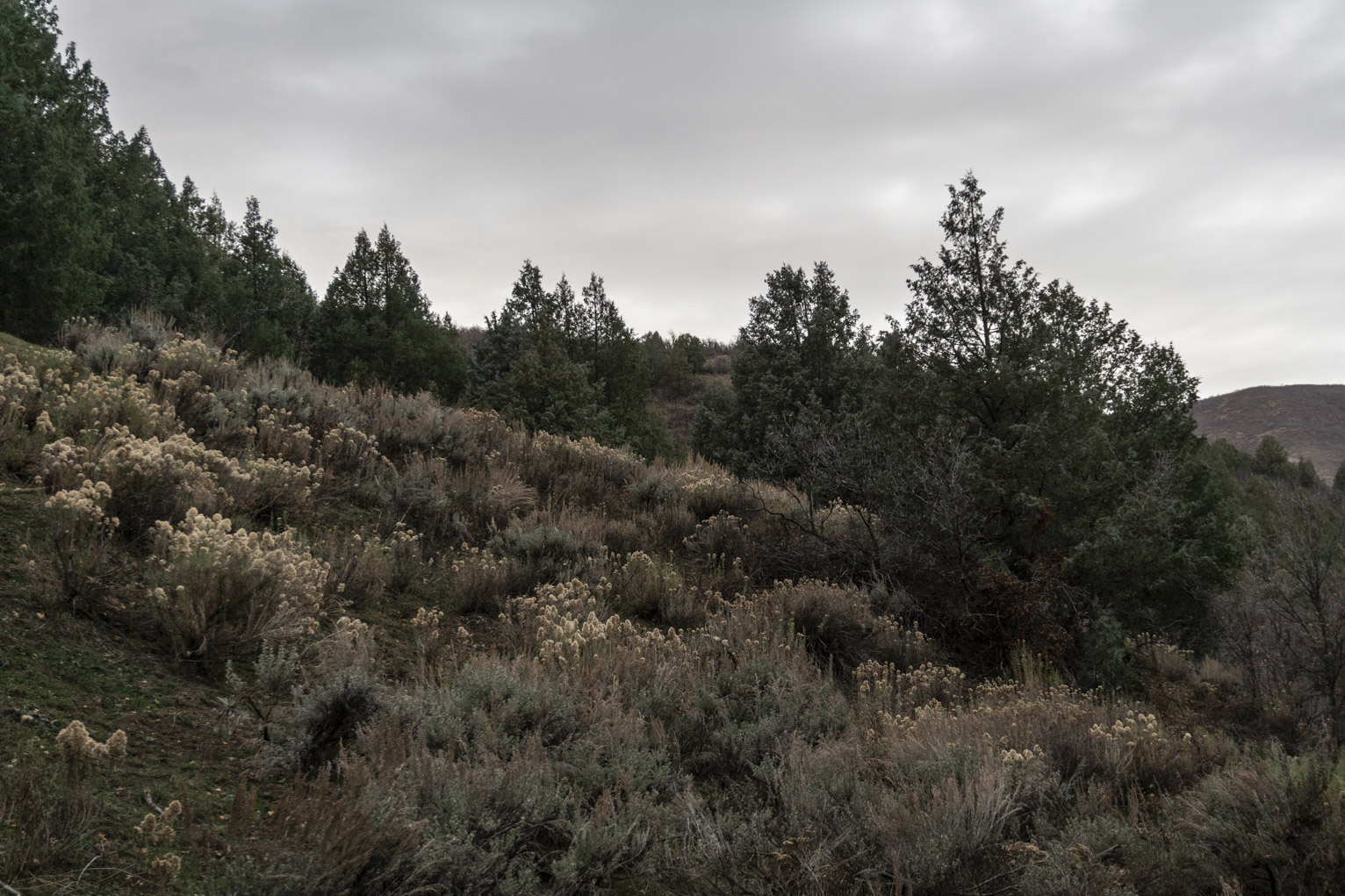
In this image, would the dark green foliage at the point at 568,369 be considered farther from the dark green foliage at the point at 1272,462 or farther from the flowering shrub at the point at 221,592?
the dark green foliage at the point at 1272,462

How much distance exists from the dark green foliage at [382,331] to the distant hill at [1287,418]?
3947 inches

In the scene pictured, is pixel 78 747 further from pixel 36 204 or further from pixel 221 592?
pixel 36 204

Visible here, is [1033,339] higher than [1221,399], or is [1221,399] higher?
[1221,399]

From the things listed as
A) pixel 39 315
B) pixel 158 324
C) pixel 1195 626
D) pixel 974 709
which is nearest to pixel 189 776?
pixel 974 709

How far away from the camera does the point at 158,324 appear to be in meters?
8.96

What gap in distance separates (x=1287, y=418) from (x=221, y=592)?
142084mm

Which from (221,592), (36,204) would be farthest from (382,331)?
(221,592)

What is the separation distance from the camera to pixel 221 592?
404 centimetres

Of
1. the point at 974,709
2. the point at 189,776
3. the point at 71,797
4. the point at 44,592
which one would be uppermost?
the point at 44,592

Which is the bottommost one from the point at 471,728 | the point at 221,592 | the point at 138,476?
the point at 471,728

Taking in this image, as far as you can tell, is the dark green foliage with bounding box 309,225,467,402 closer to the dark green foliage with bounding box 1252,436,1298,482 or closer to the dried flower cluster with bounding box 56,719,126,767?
the dried flower cluster with bounding box 56,719,126,767

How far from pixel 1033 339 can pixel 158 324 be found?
11.5m

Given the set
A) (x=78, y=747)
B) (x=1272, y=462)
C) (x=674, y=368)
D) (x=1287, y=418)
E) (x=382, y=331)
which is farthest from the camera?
(x=1287, y=418)

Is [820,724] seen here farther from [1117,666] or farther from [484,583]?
[1117,666]
